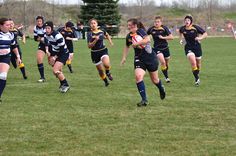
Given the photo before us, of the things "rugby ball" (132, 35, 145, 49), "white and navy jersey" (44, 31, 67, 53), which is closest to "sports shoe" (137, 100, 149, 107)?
"rugby ball" (132, 35, 145, 49)

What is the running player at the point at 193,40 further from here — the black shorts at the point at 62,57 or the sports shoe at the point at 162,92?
the black shorts at the point at 62,57

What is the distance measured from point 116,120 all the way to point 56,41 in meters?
4.36

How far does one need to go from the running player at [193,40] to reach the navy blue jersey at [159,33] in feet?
1.80

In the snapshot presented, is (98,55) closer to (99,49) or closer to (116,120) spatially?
(99,49)

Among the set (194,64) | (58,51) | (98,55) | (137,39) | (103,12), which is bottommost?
(103,12)

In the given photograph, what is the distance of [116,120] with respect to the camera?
788 cm

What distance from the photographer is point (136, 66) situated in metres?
9.55

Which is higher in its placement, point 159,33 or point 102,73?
point 159,33

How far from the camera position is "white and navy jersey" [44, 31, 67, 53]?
11527 millimetres

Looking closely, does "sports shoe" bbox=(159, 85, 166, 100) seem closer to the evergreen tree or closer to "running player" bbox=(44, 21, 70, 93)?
"running player" bbox=(44, 21, 70, 93)

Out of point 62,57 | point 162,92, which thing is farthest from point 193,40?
point 62,57

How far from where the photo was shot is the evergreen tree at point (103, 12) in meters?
54.3

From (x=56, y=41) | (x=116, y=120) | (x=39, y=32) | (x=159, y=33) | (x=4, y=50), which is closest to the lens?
(x=116, y=120)

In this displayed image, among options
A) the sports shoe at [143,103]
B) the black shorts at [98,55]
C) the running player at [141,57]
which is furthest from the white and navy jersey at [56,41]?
the sports shoe at [143,103]
